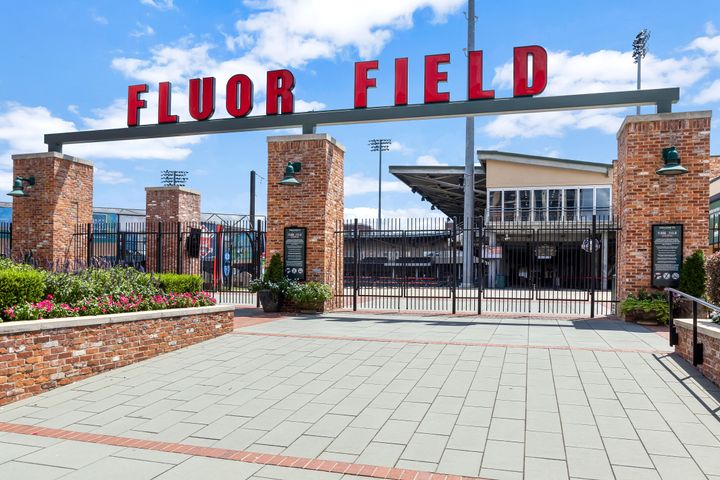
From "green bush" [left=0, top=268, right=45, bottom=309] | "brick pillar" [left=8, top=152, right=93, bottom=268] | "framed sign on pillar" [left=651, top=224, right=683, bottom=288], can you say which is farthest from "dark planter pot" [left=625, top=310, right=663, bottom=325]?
"brick pillar" [left=8, top=152, right=93, bottom=268]

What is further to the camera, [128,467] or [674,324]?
[674,324]

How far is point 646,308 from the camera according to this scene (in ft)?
38.1

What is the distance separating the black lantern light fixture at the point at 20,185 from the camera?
16234mm

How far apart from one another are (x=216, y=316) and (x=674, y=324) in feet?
24.7

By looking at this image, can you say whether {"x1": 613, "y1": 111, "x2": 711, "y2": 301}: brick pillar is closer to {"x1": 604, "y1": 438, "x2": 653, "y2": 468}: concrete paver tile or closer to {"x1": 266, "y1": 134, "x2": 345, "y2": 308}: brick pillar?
{"x1": 266, "y1": 134, "x2": 345, "y2": 308}: brick pillar

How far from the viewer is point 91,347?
703 cm

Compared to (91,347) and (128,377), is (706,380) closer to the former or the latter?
(128,377)

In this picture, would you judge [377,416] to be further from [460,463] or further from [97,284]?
[97,284]

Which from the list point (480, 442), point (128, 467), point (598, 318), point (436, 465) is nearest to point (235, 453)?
point (128, 467)

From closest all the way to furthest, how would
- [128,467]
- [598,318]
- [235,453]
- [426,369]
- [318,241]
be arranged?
1. [128,467]
2. [235,453]
3. [426,369]
4. [598,318]
5. [318,241]

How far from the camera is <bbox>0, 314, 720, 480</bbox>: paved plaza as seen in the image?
13.6 feet

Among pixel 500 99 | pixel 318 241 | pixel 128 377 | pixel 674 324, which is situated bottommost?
pixel 128 377

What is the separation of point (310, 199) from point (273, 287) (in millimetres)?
2482

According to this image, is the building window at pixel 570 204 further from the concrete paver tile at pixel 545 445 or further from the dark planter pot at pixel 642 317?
the concrete paver tile at pixel 545 445
